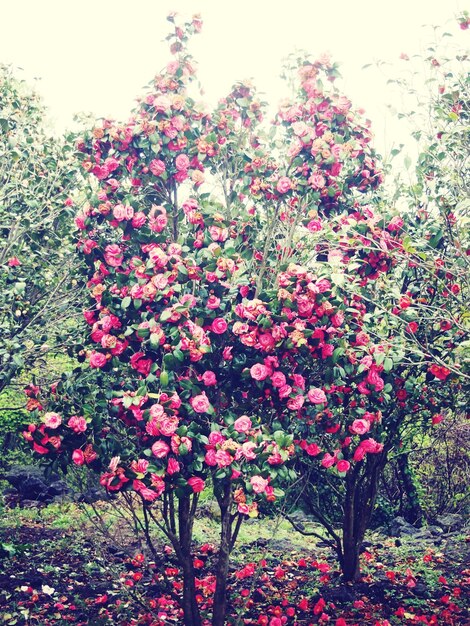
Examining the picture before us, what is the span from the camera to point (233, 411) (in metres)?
4.38

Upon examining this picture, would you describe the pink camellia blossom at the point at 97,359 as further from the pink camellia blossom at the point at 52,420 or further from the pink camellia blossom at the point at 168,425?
the pink camellia blossom at the point at 168,425

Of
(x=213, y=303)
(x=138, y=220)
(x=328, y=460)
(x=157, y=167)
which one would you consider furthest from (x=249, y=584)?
(x=157, y=167)

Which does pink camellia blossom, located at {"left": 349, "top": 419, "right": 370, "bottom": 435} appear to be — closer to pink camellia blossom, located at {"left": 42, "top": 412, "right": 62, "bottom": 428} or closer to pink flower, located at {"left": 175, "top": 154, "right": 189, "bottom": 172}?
pink camellia blossom, located at {"left": 42, "top": 412, "right": 62, "bottom": 428}

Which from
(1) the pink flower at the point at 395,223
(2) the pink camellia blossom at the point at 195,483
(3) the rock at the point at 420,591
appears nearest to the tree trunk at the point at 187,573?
(2) the pink camellia blossom at the point at 195,483

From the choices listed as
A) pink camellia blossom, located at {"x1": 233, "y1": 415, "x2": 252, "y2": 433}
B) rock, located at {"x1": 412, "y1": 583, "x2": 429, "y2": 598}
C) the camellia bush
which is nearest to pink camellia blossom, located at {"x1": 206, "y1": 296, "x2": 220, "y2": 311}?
the camellia bush

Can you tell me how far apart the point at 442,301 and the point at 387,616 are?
270cm

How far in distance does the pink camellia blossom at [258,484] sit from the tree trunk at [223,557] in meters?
0.69

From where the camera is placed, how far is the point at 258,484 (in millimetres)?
3523

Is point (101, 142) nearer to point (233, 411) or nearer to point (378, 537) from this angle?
point (233, 411)

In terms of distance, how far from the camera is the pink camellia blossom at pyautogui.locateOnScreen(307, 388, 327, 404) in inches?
158

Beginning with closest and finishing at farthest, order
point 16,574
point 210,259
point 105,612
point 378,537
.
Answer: point 210,259 → point 105,612 → point 16,574 → point 378,537

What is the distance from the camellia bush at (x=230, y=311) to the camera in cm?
379

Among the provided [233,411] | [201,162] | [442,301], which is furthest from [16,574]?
[442,301]

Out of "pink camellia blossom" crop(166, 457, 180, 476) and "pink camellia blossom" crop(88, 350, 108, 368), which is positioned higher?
"pink camellia blossom" crop(88, 350, 108, 368)
